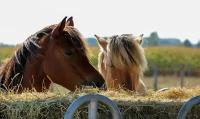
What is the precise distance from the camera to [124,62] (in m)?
7.61

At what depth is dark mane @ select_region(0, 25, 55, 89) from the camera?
616 cm

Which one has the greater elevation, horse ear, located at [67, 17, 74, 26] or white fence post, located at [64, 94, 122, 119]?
horse ear, located at [67, 17, 74, 26]

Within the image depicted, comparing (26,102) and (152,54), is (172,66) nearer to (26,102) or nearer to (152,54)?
(152,54)

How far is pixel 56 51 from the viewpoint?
632 centimetres

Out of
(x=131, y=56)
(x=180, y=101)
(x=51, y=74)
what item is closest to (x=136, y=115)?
(x=180, y=101)

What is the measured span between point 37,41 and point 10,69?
1.60 ft

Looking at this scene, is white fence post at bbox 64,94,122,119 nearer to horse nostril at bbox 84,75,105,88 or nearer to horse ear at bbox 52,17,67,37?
horse nostril at bbox 84,75,105,88

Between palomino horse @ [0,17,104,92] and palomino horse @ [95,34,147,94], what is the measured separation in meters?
1.18

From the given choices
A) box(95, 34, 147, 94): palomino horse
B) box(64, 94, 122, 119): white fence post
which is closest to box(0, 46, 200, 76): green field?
box(95, 34, 147, 94): palomino horse

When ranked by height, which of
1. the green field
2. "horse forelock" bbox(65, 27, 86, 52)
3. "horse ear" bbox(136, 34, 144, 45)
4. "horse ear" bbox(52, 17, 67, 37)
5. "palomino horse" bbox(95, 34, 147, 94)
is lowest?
the green field

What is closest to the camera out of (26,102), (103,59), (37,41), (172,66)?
(26,102)

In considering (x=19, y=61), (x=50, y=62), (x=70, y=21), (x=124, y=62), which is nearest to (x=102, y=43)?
(x=124, y=62)

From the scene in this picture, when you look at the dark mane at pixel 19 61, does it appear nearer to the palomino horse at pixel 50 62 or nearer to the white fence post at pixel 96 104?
the palomino horse at pixel 50 62

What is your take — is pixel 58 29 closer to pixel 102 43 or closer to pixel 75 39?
pixel 75 39
